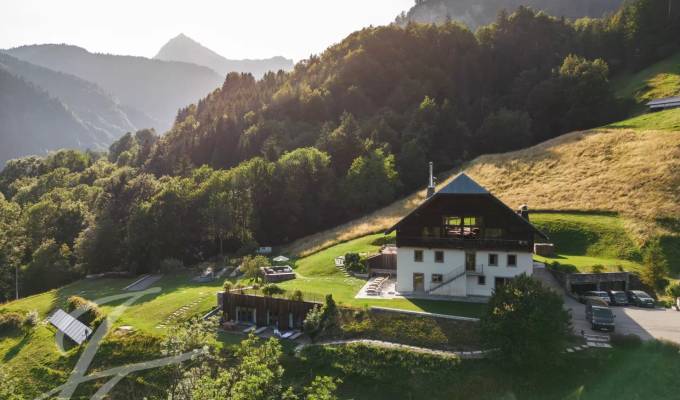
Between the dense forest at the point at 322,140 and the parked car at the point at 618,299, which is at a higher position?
the dense forest at the point at 322,140

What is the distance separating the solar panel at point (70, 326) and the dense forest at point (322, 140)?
21824 millimetres

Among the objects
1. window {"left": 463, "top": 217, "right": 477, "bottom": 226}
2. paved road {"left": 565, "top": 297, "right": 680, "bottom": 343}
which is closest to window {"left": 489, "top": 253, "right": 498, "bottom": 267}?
window {"left": 463, "top": 217, "right": 477, "bottom": 226}

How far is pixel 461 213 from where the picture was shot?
35.8 meters

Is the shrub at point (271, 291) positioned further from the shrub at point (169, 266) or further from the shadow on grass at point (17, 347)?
the shrub at point (169, 266)

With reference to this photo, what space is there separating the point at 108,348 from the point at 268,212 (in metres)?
41.7

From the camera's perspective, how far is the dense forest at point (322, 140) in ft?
222

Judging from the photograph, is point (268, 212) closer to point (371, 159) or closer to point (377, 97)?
point (371, 159)

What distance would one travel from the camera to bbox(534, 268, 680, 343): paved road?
27.8 m

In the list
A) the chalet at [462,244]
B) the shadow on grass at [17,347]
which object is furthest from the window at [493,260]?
the shadow on grass at [17,347]

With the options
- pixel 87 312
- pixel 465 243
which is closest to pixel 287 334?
pixel 465 243

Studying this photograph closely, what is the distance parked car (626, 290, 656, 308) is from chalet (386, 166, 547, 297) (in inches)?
324

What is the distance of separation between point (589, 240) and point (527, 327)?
26.8 m

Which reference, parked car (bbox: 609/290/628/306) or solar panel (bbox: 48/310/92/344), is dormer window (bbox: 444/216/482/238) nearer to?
parked car (bbox: 609/290/628/306)

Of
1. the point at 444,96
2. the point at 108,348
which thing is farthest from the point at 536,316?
the point at 444,96
